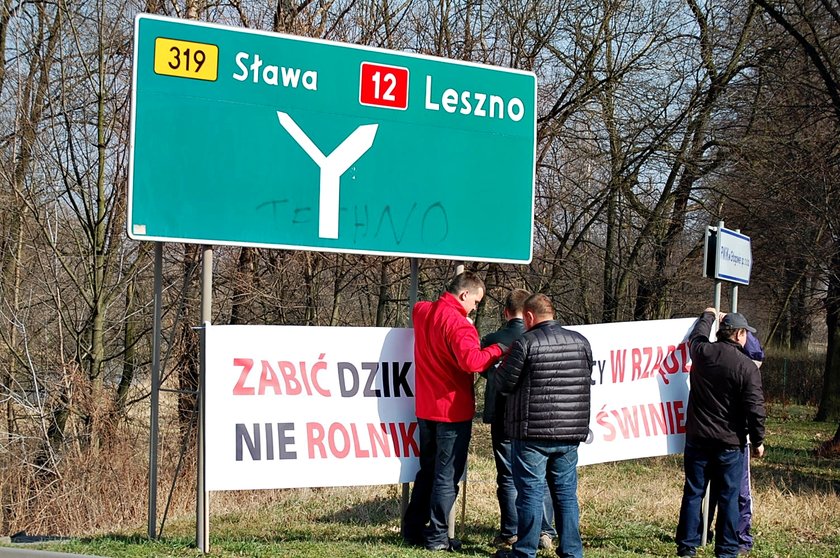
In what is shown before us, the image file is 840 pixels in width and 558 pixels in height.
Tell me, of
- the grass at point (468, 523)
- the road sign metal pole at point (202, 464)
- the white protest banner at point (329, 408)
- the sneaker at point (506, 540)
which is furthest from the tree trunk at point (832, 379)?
the road sign metal pole at point (202, 464)

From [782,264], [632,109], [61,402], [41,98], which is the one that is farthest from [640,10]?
[61,402]

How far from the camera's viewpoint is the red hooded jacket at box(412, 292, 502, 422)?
7.08 m

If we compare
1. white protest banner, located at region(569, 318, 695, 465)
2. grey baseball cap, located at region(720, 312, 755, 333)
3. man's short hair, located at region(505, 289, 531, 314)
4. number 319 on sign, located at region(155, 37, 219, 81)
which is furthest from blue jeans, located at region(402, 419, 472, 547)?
number 319 on sign, located at region(155, 37, 219, 81)

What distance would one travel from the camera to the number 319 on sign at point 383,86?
24.8ft

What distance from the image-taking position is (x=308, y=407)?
717 cm

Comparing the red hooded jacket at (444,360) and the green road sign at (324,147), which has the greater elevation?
the green road sign at (324,147)

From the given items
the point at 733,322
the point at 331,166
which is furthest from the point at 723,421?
the point at 331,166

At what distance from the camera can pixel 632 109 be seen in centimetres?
2012

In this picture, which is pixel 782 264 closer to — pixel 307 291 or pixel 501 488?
pixel 307 291

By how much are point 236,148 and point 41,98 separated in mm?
8945

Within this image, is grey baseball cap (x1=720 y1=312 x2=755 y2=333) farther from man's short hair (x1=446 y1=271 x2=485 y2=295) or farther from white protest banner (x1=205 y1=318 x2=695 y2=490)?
man's short hair (x1=446 y1=271 x2=485 y2=295)

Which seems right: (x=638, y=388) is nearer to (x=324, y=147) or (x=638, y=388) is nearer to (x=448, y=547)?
(x=448, y=547)

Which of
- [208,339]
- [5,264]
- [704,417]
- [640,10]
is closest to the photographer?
[208,339]

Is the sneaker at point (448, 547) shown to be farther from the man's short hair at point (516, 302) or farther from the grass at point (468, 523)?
the man's short hair at point (516, 302)
